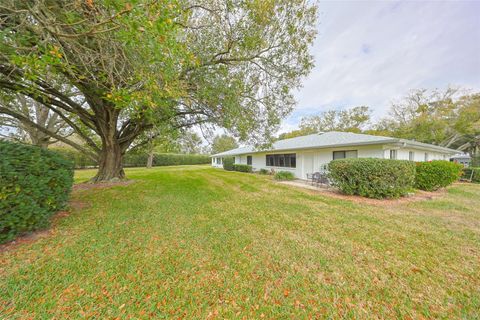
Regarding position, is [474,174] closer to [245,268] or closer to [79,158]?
[245,268]

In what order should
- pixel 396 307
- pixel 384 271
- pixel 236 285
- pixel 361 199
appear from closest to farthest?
pixel 396 307 → pixel 236 285 → pixel 384 271 → pixel 361 199

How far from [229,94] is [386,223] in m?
6.21

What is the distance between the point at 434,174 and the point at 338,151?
177 inches

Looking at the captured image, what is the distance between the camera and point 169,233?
382cm

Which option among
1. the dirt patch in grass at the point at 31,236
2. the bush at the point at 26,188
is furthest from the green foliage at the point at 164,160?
the bush at the point at 26,188

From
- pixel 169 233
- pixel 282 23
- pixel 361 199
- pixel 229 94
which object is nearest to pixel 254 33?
pixel 282 23

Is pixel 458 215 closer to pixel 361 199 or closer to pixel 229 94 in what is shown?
pixel 361 199

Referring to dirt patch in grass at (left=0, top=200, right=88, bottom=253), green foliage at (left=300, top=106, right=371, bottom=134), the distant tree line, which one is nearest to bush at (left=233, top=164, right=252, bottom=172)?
dirt patch in grass at (left=0, top=200, right=88, bottom=253)

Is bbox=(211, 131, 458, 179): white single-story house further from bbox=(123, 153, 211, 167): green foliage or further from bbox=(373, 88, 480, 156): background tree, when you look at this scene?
bbox=(123, 153, 211, 167): green foliage

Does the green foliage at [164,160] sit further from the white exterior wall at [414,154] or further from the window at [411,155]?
the window at [411,155]

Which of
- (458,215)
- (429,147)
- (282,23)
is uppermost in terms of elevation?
(282,23)

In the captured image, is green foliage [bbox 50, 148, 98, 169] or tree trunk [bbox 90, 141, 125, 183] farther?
green foliage [bbox 50, 148, 98, 169]

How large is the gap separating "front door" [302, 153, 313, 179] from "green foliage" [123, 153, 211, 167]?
864 inches

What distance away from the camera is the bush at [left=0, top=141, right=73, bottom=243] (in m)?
2.90
